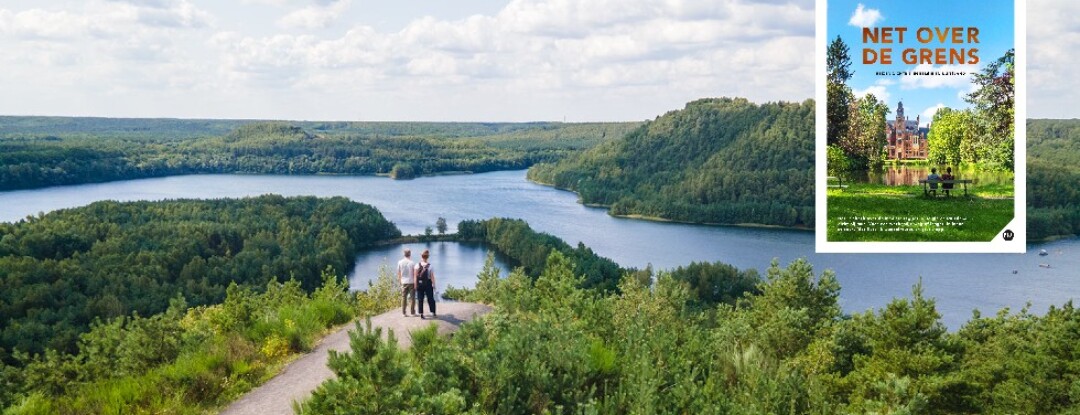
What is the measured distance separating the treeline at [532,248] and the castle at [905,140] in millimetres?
30724

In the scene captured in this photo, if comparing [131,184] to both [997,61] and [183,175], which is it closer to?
[183,175]

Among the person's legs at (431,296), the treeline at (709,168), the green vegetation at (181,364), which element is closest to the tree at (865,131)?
the person's legs at (431,296)

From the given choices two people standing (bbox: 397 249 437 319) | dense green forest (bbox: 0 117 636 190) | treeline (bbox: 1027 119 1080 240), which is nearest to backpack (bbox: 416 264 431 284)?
two people standing (bbox: 397 249 437 319)

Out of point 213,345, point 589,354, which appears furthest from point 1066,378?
point 213,345

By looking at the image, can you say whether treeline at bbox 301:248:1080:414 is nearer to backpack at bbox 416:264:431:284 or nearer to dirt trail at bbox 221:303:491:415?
dirt trail at bbox 221:303:491:415

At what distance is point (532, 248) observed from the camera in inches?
2343

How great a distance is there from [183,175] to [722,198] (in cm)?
8949

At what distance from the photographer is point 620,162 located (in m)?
115

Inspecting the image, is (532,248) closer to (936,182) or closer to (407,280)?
(407,280)

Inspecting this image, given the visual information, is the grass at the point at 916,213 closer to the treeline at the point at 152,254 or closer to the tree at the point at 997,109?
the tree at the point at 997,109

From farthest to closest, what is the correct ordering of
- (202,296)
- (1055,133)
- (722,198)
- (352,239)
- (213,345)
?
1. (722,198)
2. (1055,133)
3. (352,239)
4. (202,296)
5. (213,345)

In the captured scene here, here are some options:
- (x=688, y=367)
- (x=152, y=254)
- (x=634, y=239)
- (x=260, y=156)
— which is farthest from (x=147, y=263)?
(x=260, y=156)

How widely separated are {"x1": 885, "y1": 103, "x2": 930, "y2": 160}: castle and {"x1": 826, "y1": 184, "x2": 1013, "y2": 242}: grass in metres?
0.44

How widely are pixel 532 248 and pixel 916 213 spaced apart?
51102mm
